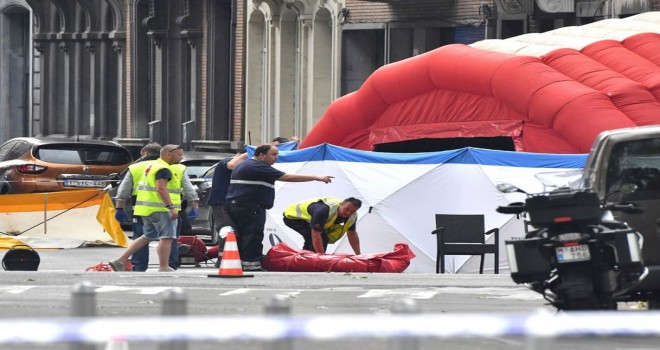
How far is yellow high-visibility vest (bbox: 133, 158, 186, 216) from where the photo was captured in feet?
62.3

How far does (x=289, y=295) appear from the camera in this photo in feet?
50.6

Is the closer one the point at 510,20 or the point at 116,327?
the point at 116,327

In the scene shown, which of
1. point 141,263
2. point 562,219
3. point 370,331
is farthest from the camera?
point 141,263

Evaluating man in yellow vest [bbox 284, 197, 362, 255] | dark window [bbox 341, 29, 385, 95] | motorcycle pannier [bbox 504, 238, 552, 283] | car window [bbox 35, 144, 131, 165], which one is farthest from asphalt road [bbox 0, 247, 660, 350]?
dark window [bbox 341, 29, 385, 95]

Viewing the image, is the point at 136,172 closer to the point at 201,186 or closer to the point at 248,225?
the point at 248,225

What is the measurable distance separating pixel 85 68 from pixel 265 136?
11553 mm

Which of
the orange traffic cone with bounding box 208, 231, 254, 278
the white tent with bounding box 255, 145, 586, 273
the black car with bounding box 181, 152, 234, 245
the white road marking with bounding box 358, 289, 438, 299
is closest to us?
the white road marking with bounding box 358, 289, 438, 299

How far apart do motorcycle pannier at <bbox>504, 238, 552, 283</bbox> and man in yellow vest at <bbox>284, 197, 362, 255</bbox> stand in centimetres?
811

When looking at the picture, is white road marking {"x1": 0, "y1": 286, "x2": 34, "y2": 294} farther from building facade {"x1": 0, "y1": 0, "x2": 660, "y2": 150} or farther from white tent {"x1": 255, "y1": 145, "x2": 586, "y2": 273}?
building facade {"x1": 0, "y1": 0, "x2": 660, "y2": 150}

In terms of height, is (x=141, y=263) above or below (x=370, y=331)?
below

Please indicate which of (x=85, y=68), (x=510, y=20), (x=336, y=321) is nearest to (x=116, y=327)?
(x=336, y=321)

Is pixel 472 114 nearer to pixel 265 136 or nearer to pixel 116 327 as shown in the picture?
pixel 265 136

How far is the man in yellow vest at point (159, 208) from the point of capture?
18.9 m

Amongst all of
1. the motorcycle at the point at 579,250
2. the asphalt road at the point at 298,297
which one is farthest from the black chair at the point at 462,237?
the motorcycle at the point at 579,250
